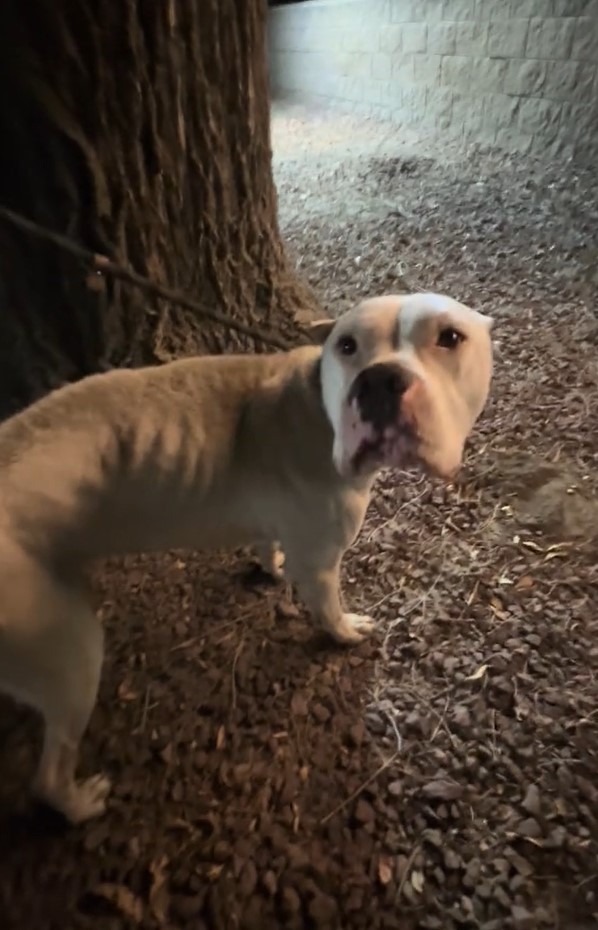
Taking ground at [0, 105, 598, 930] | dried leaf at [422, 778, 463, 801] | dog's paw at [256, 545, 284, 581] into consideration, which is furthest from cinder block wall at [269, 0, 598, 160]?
dried leaf at [422, 778, 463, 801]

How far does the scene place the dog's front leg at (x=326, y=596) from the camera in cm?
209

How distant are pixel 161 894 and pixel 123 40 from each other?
7.49 feet

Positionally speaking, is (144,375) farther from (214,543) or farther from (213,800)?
(213,800)

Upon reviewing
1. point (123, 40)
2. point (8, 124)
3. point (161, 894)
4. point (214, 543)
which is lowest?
point (161, 894)

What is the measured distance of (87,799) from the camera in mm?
1939

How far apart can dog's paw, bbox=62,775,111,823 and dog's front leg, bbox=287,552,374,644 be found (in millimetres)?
701

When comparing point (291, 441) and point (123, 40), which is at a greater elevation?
point (123, 40)

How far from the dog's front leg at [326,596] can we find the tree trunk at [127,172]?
1.02 meters

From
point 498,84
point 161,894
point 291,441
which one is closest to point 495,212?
point 498,84

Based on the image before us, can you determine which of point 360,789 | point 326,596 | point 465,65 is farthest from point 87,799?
point 465,65

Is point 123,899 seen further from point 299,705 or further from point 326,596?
point 326,596

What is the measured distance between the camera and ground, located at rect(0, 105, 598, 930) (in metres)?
1.80

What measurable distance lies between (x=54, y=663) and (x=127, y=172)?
1.61 meters

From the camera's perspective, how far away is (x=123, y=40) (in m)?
2.30
